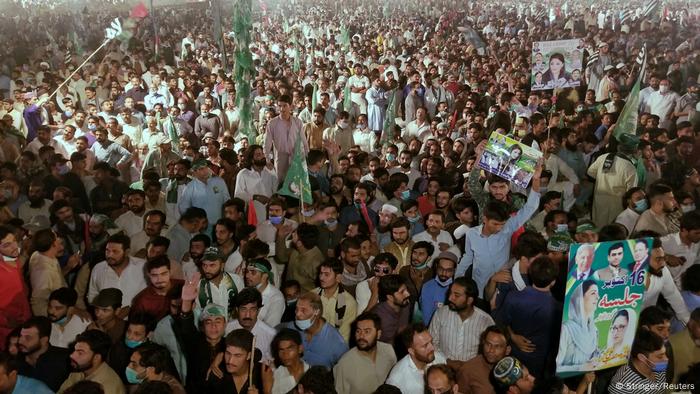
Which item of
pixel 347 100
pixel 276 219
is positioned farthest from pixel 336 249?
pixel 347 100

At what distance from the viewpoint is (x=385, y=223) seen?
6492 millimetres

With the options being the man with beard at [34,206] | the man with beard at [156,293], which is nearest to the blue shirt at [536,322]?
the man with beard at [156,293]

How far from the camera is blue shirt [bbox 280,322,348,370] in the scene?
14.9 ft

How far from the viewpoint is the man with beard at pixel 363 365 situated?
167 inches

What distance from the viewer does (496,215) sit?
5469 mm

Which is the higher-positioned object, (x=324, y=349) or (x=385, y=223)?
(x=324, y=349)

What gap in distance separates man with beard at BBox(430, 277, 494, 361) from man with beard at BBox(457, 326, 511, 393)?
30cm

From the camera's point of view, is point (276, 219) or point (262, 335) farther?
point (276, 219)

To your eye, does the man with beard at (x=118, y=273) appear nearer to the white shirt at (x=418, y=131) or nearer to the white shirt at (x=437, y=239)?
the white shirt at (x=437, y=239)

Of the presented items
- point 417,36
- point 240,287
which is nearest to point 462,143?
point 240,287

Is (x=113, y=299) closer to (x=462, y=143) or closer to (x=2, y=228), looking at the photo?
(x=2, y=228)

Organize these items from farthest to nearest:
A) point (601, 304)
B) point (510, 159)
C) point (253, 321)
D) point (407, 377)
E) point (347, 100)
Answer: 1. point (347, 100)
2. point (510, 159)
3. point (253, 321)
4. point (407, 377)
5. point (601, 304)

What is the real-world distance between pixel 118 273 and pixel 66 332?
2.56 feet

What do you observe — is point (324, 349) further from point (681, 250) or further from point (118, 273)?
point (681, 250)
